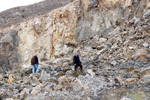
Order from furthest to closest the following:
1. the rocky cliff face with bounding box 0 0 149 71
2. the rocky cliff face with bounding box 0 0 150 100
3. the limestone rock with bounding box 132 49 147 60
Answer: the rocky cliff face with bounding box 0 0 149 71, the limestone rock with bounding box 132 49 147 60, the rocky cliff face with bounding box 0 0 150 100

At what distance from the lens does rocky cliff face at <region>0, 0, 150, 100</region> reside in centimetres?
504

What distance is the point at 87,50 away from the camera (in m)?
9.90

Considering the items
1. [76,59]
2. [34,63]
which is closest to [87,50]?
[76,59]

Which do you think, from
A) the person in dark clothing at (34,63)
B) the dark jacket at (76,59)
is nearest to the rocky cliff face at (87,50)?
the person in dark clothing at (34,63)

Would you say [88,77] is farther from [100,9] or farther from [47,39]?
[47,39]

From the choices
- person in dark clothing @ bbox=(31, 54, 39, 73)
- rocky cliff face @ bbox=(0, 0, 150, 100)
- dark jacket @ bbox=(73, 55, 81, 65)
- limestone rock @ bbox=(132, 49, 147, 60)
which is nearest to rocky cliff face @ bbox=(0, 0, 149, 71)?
rocky cliff face @ bbox=(0, 0, 150, 100)

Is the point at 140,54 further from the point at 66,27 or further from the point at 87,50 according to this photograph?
the point at 66,27

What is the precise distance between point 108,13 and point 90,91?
28.3 ft

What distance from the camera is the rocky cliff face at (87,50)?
199 inches

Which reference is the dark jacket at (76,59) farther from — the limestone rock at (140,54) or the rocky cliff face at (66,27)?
the rocky cliff face at (66,27)

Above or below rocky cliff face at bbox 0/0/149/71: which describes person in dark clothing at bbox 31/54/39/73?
below

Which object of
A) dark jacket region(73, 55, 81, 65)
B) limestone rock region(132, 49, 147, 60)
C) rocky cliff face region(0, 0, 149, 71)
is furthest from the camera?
rocky cliff face region(0, 0, 149, 71)

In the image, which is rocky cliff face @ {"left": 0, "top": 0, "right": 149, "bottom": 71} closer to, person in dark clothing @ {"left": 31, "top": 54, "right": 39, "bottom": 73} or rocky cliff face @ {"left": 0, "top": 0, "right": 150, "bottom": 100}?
rocky cliff face @ {"left": 0, "top": 0, "right": 150, "bottom": 100}

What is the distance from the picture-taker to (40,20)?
15.8 metres
